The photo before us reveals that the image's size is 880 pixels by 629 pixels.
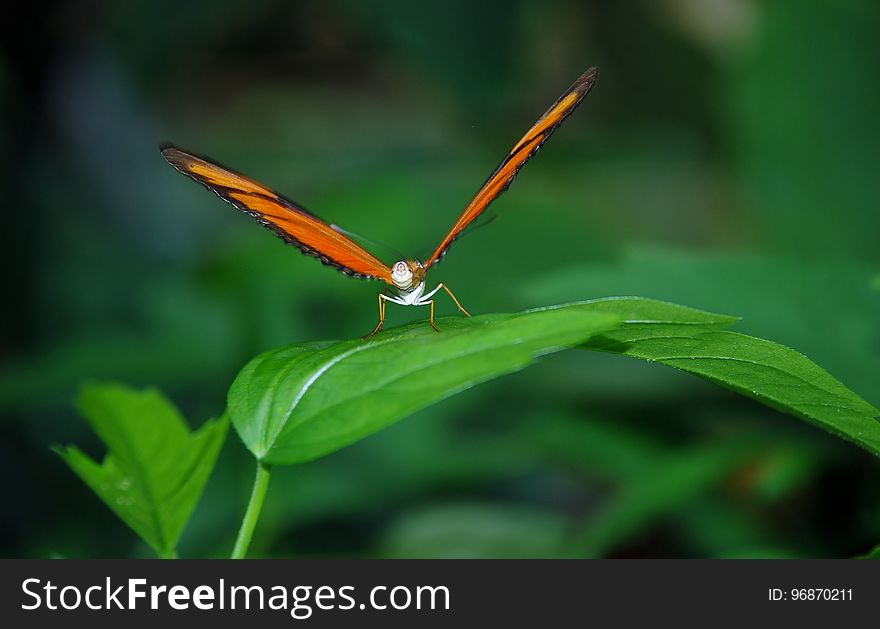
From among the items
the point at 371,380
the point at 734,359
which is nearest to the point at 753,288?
the point at 734,359

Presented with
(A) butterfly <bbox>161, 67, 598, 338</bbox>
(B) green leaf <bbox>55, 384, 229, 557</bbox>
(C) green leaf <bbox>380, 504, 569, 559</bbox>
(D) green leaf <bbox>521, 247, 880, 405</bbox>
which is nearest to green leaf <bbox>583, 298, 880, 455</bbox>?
(A) butterfly <bbox>161, 67, 598, 338</bbox>

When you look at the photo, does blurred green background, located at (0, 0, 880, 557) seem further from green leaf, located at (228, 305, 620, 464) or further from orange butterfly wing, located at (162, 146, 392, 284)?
green leaf, located at (228, 305, 620, 464)

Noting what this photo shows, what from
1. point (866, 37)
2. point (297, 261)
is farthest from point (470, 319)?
point (866, 37)

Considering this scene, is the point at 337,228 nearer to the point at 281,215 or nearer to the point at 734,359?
the point at 281,215

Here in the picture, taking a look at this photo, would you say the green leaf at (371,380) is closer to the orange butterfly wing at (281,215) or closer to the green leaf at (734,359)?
the green leaf at (734,359)

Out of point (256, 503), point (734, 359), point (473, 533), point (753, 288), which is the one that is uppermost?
point (753, 288)

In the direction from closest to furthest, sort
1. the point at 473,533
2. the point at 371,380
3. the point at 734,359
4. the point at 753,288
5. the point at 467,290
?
the point at 371,380 < the point at 734,359 < the point at 753,288 < the point at 473,533 < the point at 467,290

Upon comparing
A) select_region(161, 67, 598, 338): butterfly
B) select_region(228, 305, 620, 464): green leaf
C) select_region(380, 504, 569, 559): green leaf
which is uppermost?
select_region(161, 67, 598, 338): butterfly
